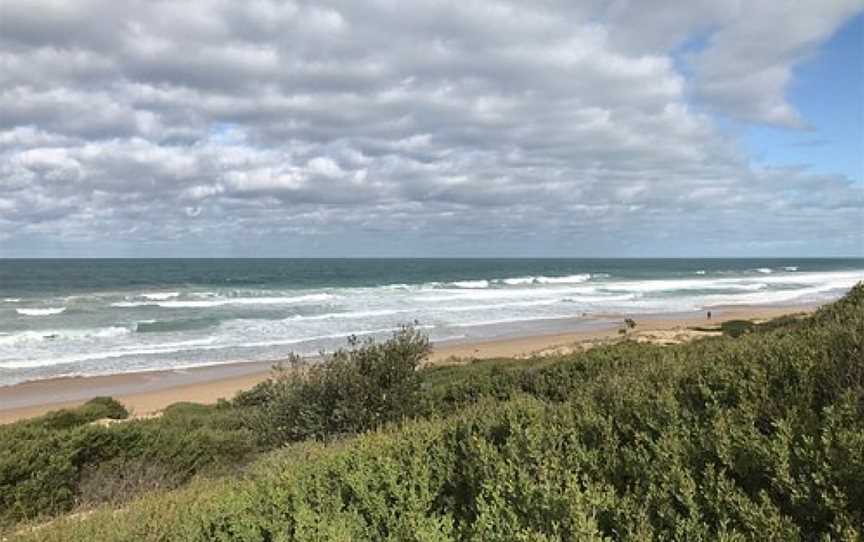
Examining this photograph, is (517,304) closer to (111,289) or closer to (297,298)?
(297,298)

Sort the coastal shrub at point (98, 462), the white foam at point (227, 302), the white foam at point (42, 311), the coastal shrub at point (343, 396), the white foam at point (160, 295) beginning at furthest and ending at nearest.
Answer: the white foam at point (160, 295), the white foam at point (227, 302), the white foam at point (42, 311), the coastal shrub at point (343, 396), the coastal shrub at point (98, 462)

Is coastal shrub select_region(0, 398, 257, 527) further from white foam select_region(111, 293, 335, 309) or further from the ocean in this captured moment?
white foam select_region(111, 293, 335, 309)

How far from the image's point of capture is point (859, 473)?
9.03ft

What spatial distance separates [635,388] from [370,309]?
44979 millimetres

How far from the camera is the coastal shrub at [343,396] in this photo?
1012cm

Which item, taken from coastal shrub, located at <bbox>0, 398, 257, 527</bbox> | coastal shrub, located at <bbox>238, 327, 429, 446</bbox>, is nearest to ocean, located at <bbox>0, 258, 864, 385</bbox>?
coastal shrub, located at <bbox>238, 327, 429, 446</bbox>

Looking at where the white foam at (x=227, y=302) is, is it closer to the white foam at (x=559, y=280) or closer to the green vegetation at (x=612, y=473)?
Answer: the white foam at (x=559, y=280)

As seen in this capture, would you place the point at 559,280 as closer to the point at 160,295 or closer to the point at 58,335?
the point at 160,295

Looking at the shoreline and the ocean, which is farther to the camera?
the ocean

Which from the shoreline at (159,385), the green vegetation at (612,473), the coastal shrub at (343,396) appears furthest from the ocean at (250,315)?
the green vegetation at (612,473)

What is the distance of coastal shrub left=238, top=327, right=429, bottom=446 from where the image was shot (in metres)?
10.1

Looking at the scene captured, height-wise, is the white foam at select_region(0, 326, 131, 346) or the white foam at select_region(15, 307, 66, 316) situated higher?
the white foam at select_region(15, 307, 66, 316)

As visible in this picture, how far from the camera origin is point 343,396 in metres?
10.4

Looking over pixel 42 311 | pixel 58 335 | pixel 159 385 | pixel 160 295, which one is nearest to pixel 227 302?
pixel 160 295
